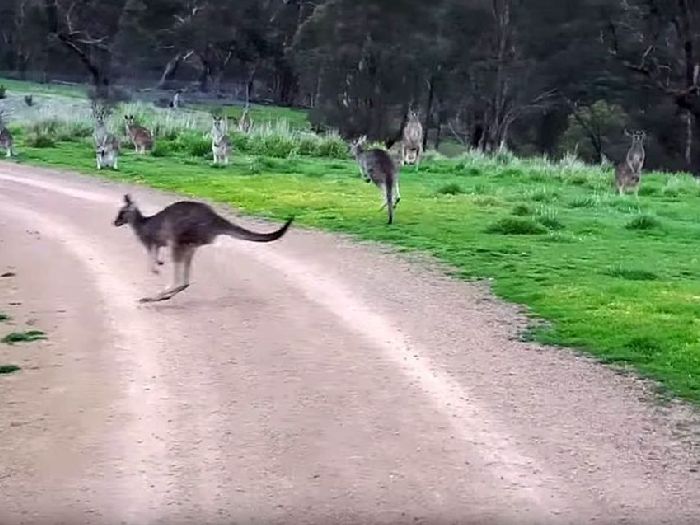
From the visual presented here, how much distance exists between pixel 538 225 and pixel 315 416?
944 cm

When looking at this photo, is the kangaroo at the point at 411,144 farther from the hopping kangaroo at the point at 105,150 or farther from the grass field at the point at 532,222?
the hopping kangaroo at the point at 105,150

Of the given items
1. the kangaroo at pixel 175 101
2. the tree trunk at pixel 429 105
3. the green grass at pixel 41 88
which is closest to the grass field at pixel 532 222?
the tree trunk at pixel 429 105

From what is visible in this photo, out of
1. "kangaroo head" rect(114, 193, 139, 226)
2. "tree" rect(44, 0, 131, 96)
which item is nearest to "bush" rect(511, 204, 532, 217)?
"kangaroo head" rect(114, 193, 139, 226)

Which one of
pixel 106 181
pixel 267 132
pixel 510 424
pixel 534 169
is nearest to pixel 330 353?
pixel 510 424

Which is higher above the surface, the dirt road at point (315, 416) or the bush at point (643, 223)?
the bush at point (643, 223)

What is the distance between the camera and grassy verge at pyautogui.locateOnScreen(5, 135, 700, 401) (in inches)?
377

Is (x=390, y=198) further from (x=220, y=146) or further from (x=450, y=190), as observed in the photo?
(x=220, y=146)

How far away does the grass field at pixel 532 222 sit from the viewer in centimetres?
961

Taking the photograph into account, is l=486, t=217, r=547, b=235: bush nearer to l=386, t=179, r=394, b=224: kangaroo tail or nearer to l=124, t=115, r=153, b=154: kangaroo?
l=386, t=179, r=394, b=224: kangaroo tail

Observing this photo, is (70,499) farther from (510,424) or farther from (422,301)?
(422,301)

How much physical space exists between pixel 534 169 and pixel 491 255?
13237mm

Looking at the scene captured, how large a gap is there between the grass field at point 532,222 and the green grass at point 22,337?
3.98m

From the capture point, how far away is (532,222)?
1595cm

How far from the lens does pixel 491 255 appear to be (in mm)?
13648
